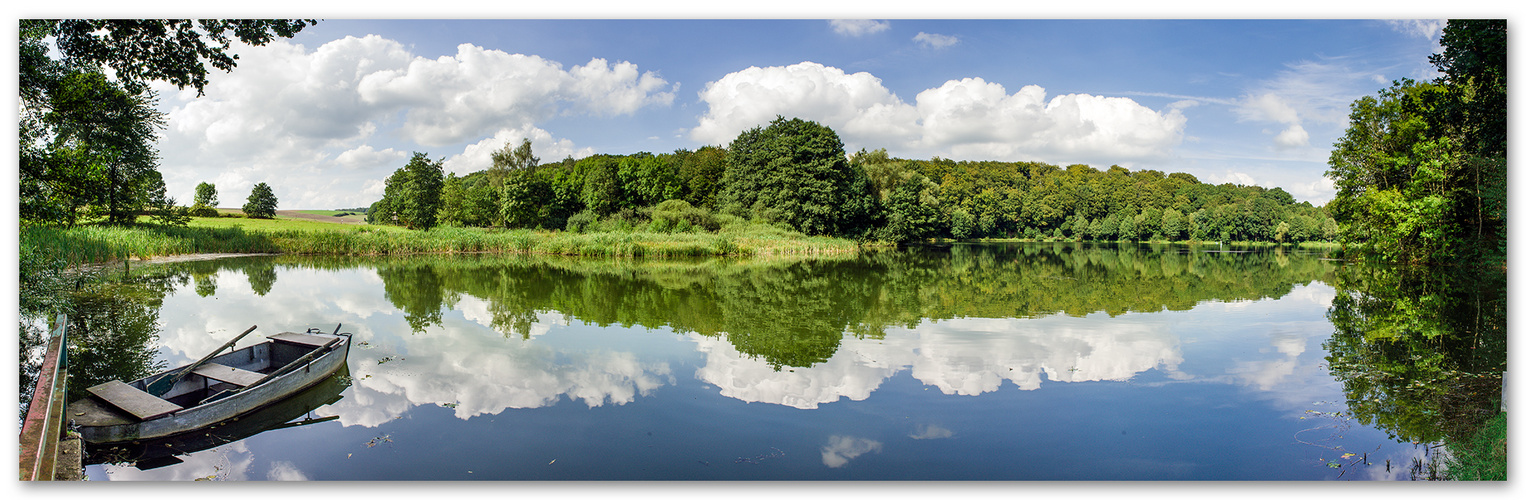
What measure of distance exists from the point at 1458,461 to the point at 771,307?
32.4ft

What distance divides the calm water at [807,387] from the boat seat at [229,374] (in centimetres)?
52

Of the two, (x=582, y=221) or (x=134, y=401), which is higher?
(x=582, y=221)

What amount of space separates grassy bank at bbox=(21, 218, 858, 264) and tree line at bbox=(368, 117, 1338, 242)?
478 centimetres

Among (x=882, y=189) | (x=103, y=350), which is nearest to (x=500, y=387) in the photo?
(x=103, y=350)

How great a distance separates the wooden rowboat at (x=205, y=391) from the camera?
5.05 meters

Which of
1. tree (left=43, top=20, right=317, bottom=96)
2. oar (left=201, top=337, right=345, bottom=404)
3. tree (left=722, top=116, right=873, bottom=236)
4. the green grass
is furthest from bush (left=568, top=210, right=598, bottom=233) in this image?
the green grass

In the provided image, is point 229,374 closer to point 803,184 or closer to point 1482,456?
point 1482,456

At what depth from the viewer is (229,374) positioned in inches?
243

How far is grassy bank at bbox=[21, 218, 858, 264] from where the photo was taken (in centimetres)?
2647

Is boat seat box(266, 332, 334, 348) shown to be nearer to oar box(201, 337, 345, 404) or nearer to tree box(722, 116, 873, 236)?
oar box(201, 337, 345, 404)

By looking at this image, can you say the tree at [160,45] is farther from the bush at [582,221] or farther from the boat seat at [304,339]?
the bush at [582,221]

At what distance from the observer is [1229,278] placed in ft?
71.0

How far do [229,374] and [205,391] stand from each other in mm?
398

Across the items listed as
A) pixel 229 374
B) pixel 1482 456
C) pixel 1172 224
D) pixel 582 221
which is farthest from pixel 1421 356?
pixel 1172 224
